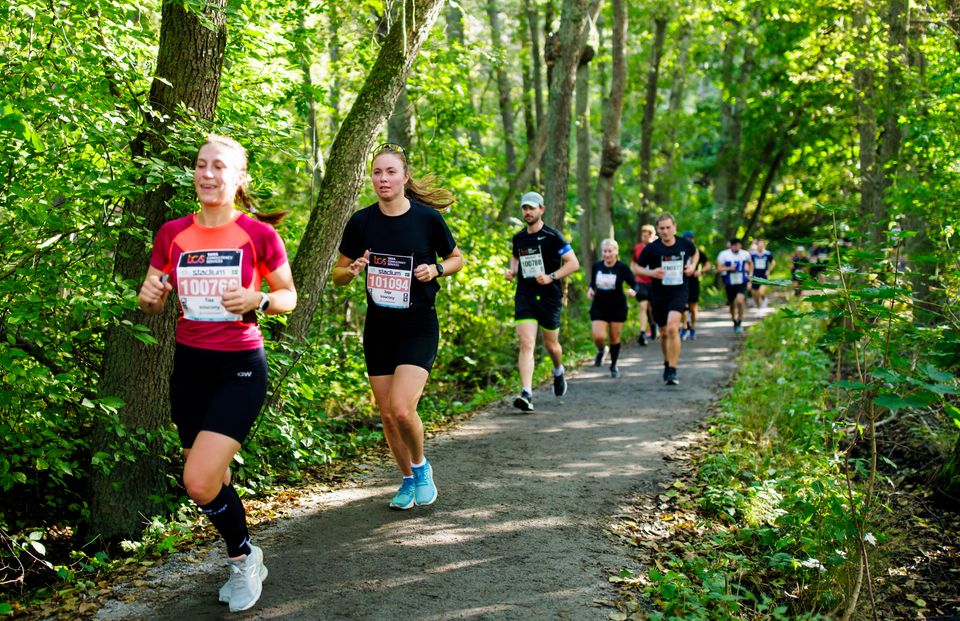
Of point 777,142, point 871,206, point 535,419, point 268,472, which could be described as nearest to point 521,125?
point 777,142

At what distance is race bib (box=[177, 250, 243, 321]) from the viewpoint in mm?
4023

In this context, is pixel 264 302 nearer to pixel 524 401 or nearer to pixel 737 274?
pixel 524 401

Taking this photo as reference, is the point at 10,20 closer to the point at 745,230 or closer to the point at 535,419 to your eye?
the point at 535,419

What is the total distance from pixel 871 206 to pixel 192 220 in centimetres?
1483

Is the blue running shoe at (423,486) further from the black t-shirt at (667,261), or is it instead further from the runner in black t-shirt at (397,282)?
the black t-shirt at (667,261)

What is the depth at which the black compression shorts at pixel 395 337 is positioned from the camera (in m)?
5.51

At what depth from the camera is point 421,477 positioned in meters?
5.92

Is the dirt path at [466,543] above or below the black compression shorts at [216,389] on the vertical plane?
below

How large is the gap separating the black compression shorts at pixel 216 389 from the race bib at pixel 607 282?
8.94 meters

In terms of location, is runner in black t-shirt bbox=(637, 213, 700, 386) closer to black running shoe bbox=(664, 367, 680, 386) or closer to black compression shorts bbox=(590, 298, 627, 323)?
black running shoe bbox=(664, 367, 680, 386)

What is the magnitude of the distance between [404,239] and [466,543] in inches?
79.1

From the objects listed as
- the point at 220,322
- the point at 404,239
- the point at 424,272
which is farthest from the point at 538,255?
the point at 220,322

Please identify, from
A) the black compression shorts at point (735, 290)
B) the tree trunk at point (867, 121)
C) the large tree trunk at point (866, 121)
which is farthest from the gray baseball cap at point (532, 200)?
the black compression shorts at point (735, 290)

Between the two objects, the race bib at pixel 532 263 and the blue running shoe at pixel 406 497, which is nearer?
the blue running shoe at pixel 406 497
